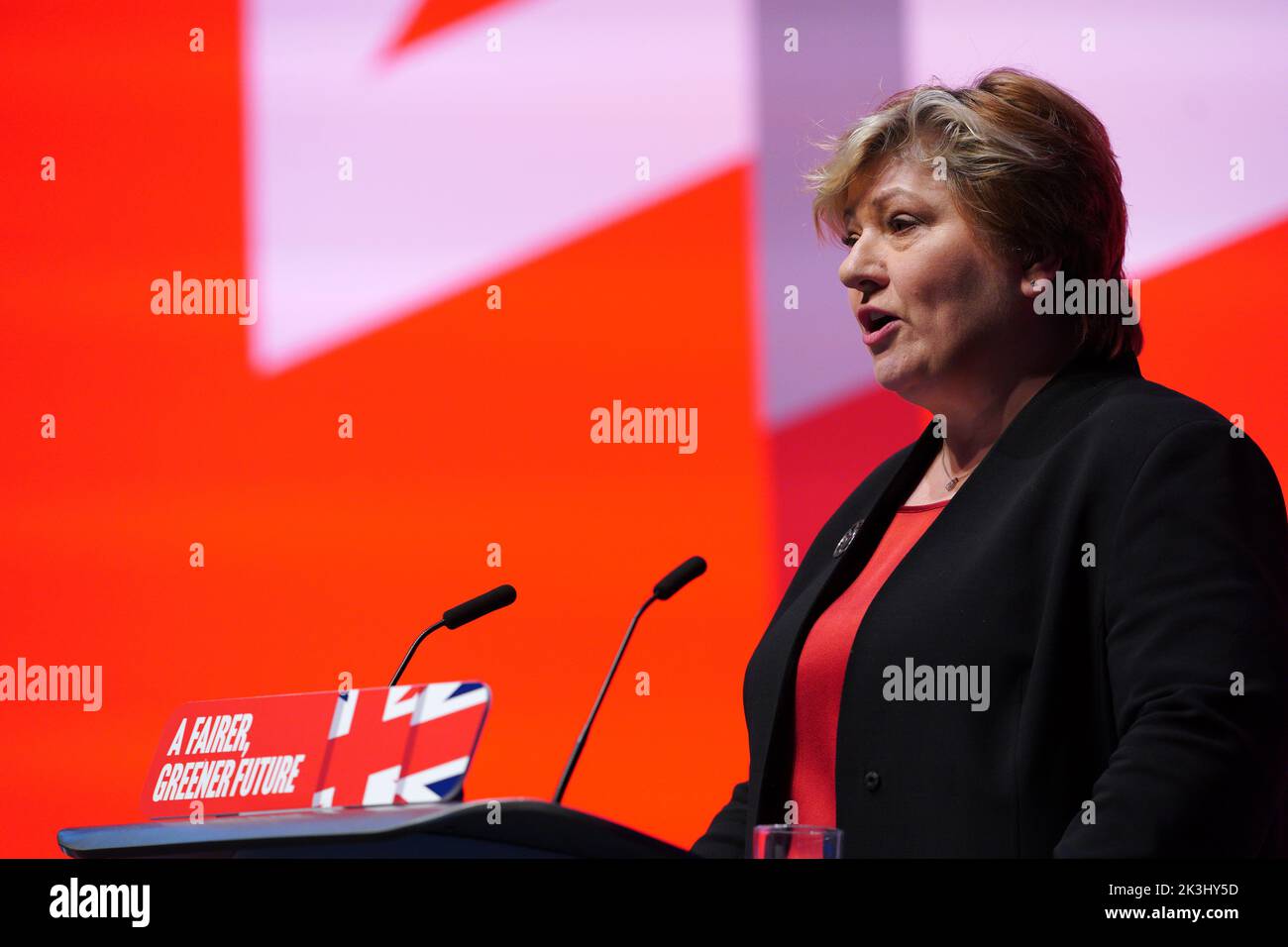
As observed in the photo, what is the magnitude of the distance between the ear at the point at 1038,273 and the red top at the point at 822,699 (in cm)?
41

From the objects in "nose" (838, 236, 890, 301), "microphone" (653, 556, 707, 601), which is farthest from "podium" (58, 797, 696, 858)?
"nose" (838, 236, 890, 301)

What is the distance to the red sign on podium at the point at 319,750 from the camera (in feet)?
4.33

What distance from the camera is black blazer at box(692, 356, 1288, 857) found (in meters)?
1.48

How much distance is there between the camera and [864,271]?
2082 millimetres

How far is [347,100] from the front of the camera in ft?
11.1

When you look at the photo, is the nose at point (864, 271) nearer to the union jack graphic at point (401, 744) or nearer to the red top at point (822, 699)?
the red top at point (822, 699)

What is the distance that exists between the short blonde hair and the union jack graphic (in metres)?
1.06

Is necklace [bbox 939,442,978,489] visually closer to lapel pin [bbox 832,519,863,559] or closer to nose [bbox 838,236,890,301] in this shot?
lapel pin [bbox 832,519,863,559]
